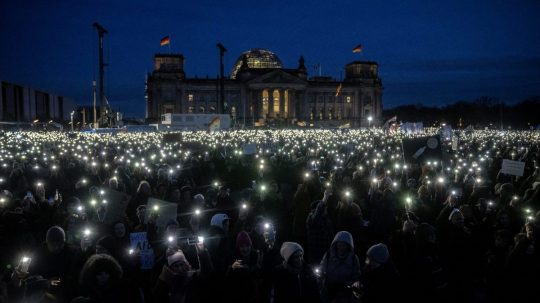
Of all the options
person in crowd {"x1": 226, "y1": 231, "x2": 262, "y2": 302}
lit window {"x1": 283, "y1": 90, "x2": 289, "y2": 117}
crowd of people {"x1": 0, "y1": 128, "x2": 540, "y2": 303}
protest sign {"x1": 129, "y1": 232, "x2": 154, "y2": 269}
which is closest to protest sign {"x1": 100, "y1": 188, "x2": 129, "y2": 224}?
crowd of people {"x1": 0, "y1": 128, "x2": 540, "y2": 303}

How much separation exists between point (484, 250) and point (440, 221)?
32.2 inches

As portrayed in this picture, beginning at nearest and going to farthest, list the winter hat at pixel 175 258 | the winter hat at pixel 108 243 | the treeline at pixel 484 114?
the winter hat at pixel 175 258, the winter hat at pixel 108 243, the treeline at pixel 484 114

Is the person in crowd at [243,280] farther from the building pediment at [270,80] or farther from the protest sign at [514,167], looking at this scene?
the building pediment at [270,80]

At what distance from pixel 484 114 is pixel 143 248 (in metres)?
121

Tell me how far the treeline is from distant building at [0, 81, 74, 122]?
77324 mm

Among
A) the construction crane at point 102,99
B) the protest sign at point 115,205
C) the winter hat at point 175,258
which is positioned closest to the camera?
the winter hat at point 175,258

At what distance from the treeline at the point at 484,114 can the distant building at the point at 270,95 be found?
1212 cm

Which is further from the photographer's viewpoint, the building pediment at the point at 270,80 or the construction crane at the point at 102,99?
the building pediment at the point at 270,80

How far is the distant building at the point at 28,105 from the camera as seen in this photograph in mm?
82250

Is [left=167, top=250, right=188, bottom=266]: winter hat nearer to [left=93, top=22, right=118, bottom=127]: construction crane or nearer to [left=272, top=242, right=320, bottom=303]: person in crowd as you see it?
[left=272, top=242, right=320, bottom=303]: person in crowd

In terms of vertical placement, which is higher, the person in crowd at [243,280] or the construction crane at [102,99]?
the construction crane at [102,99]

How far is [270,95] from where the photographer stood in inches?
4043

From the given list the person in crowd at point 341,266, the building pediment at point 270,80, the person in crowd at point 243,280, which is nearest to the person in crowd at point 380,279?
the person in crowd at point 341,266

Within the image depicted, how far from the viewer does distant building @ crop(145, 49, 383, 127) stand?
320 ft
